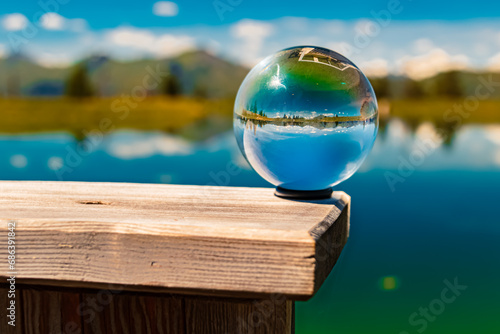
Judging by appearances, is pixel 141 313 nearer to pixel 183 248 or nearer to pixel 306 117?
pixel 183 248

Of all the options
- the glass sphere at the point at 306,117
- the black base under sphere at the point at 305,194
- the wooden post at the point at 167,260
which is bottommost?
the wooden post at the point at 167,260

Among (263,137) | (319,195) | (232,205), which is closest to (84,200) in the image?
(232,205)

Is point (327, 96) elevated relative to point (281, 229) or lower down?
elevated

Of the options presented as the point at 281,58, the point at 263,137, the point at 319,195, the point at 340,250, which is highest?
the point at 281,58

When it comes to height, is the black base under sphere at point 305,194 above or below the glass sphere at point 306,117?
below

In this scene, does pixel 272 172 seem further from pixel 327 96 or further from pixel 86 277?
pixel 86 277

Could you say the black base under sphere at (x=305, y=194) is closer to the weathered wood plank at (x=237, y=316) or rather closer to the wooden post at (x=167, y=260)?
the wooden post at (x=167, y=260)

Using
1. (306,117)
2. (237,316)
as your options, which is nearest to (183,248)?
(237,316)

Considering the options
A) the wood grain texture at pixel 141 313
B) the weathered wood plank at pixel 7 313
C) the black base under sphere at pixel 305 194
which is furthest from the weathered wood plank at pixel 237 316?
the weathered wood plank at pixel 7 313
